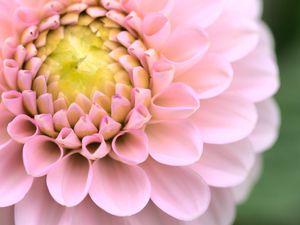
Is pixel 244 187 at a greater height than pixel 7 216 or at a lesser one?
lesser

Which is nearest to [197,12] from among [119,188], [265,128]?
[265,128]

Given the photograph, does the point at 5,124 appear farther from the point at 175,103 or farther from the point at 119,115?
the point at 175,103

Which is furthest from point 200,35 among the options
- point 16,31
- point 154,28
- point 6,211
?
point 6,211

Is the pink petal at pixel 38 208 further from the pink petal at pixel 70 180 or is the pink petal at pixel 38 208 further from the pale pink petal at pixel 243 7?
the pale pink petal at pixel 243 7

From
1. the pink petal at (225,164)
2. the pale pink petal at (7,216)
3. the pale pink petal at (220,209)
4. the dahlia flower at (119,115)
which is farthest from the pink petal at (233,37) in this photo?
the pale pink petal at (7,216)

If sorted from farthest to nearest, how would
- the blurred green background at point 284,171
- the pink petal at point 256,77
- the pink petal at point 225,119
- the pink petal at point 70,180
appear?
the blurred green background at point 284,171
the pink petal at point 256,77
the pink petal at point 225,119
the pink petal at point 70,180

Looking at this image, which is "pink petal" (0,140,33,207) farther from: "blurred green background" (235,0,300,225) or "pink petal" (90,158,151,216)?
"blurred green background" (235,0,300,225)
